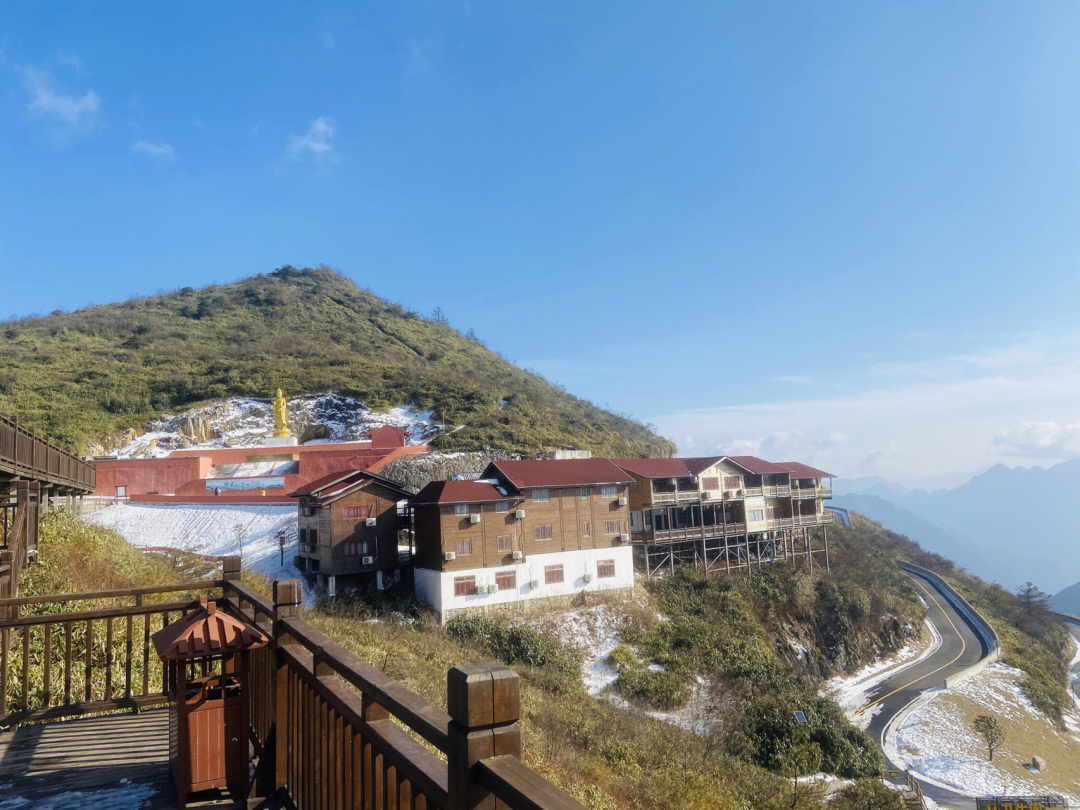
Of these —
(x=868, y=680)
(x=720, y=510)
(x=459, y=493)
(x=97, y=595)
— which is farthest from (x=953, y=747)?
(x=97, y=595)

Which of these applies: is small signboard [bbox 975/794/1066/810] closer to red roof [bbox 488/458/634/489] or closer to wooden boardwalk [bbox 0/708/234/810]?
red roof [bbox 488/458/634/489]

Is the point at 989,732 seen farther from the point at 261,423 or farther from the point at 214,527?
the point at 261,423

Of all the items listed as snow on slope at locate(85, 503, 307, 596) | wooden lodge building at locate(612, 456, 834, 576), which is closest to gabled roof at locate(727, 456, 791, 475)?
wooden lodge building at locate(612, 456, 834, 576)

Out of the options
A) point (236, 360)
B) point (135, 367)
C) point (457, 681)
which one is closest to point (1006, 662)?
point (457, 681)

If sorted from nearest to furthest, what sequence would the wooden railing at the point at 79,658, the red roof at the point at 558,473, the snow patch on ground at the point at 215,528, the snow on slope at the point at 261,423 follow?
the wooden railing at the point at 79,658 → the snow patch on ground at the point at 215,528 → the red roof at the point at 558,473 → the snow on slope at the point at 261,423

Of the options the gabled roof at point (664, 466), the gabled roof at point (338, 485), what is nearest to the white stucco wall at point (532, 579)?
the gabled roof at point (338, 485)

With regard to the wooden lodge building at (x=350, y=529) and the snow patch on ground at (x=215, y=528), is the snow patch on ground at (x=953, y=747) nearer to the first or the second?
the wooden lodge building at (x=350, y=529)
